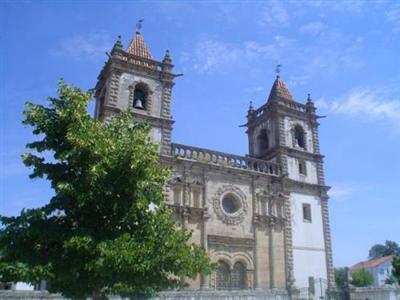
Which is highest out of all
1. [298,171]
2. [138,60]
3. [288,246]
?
[138,60]

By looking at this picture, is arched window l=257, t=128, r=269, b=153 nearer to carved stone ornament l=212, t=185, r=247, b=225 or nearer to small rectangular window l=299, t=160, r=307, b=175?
small rectangular window l=299, t=160, r=307, b=175

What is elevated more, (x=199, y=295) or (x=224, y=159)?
(x=224, y=159)

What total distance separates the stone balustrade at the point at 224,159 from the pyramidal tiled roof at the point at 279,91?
227 inches

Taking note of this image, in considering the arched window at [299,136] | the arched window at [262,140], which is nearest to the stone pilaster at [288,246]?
the arched window at [299,136]

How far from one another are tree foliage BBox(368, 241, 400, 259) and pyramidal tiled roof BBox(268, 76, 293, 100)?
63.9 m

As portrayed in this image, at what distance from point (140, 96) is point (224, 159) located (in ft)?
22.0

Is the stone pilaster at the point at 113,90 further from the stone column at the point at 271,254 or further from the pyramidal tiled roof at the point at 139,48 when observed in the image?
the stone column at the point at 271,254

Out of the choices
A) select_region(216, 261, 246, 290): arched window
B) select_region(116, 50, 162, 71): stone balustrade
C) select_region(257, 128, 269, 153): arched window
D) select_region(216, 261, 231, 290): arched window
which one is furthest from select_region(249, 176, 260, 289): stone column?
select_region(116, 50, 162, 71): stone balustrade

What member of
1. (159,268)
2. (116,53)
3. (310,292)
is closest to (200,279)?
(310,292)

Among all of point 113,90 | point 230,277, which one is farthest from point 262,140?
point 113,90

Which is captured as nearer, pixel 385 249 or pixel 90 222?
pixel 90 222

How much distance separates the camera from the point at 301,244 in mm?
27406

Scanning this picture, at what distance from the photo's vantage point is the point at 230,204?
26.3 meters

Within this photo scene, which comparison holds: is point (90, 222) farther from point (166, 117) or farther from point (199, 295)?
point (166, 117)
